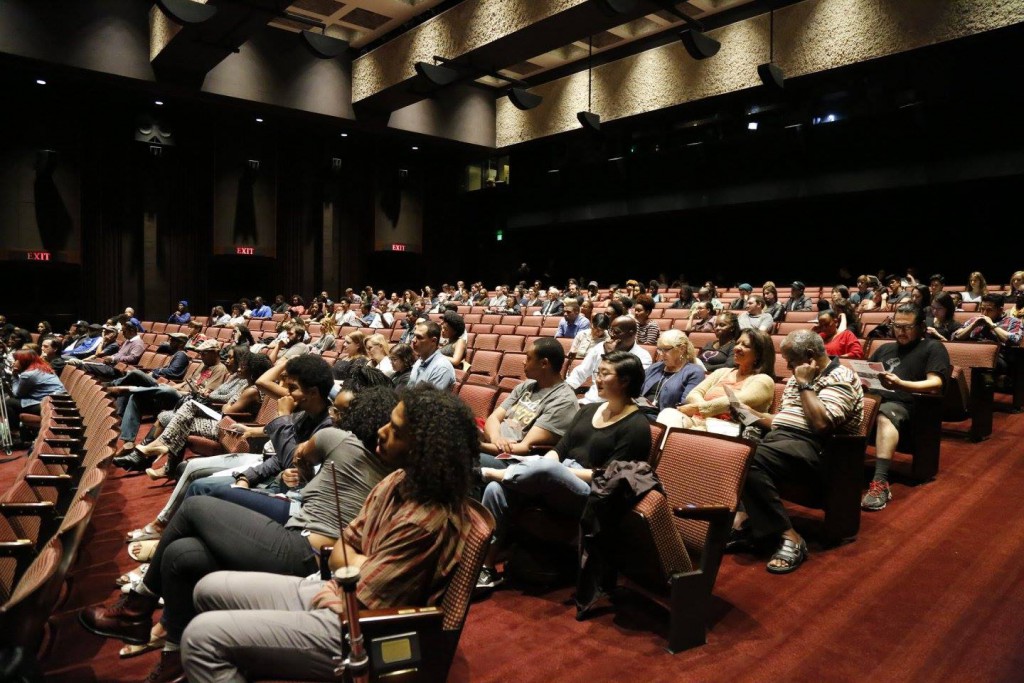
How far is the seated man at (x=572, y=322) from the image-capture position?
6.16 meters

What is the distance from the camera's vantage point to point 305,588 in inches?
60.1

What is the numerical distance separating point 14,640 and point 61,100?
13.8 m

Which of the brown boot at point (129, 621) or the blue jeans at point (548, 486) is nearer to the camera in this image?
the brown boot at point (129, 621)

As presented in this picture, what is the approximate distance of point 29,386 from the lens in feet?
16.9

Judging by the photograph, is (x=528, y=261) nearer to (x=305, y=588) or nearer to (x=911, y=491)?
(x=911, y=491)

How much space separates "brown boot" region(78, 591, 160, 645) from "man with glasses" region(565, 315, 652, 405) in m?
2.37

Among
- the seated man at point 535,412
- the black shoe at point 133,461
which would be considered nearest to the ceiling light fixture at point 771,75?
the seated man at point 535,412

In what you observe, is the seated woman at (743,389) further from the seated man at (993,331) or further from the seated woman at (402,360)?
the seated man at (993,331)

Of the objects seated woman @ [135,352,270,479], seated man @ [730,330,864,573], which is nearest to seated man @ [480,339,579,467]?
seated man @ [730,330,864,573]

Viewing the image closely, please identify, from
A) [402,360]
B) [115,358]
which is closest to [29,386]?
[115,358]

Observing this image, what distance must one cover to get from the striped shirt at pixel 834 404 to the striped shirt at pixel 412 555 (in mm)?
1868

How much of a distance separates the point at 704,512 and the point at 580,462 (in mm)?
669

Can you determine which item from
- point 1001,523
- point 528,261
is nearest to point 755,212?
point 528,261

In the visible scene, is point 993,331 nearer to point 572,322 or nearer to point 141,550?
point 572,322
